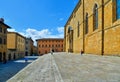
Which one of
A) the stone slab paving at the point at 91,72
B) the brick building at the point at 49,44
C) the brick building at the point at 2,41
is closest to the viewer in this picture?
the stone slab paving at the point at 91,72

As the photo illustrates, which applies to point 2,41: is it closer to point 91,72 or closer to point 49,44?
point 91,72

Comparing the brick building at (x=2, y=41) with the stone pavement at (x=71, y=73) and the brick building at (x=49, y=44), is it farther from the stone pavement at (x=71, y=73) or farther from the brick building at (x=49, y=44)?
the brick building at (x=49, y=44)

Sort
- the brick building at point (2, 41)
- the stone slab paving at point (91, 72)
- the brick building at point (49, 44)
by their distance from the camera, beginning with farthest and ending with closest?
the brick building at point (49, 44) < the brick building at point (2, 41) < the stone slab paving at point (91, 72)

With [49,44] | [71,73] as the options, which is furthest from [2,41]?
[49,44]

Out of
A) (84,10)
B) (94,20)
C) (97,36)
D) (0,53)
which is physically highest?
(84,10)

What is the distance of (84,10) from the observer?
1410 inches

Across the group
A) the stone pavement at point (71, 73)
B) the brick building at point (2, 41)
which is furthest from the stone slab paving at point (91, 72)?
the brick building at point (2, 41)

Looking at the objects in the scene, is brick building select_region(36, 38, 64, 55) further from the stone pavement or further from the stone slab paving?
the stone pavement

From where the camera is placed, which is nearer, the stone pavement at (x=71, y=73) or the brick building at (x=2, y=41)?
the stone pavement at (x=71, y=73)

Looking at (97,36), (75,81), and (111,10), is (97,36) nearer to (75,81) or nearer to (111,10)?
(111,10)

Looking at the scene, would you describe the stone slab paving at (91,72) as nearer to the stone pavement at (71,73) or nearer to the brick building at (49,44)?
the stone pavement at (71,73)

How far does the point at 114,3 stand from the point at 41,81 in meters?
16.3

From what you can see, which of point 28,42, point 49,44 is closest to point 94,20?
point 28,42

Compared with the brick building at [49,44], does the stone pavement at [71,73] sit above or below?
below
